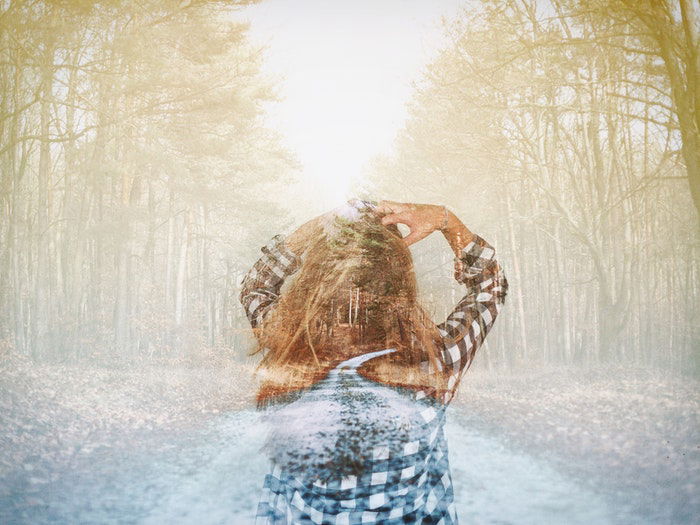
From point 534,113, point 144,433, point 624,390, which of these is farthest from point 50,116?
point 624,390

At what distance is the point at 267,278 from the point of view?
134 centimetres

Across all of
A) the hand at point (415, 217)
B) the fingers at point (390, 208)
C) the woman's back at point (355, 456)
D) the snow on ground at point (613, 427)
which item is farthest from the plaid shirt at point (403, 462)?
the snow on ground at point (613, 427)

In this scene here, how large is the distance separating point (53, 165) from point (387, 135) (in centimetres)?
311

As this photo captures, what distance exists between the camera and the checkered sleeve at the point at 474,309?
1267mm

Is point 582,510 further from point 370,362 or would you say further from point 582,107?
point 582,107

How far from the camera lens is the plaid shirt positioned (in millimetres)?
1103

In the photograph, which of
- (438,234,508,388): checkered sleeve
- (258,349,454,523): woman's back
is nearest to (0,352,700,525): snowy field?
(258,349,454,523): woman's back

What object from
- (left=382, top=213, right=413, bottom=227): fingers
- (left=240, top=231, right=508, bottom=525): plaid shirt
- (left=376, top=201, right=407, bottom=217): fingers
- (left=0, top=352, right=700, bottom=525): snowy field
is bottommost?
(left=0, top=352, right=700, bottom=525): snowy field

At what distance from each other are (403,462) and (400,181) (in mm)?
2861

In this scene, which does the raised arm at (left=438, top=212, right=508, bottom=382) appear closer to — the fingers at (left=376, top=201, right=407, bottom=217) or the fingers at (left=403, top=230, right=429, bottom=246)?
the fingers at (left=403, top=230, right=429, bottom=246)

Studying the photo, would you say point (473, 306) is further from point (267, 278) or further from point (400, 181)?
point (400, 181)

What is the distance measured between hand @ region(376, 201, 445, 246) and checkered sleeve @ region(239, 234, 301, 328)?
1.05 ft

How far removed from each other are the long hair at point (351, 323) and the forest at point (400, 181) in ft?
7.07

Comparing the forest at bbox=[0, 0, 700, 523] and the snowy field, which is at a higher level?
the forest at bbox=[0, 0, 700, 523]
